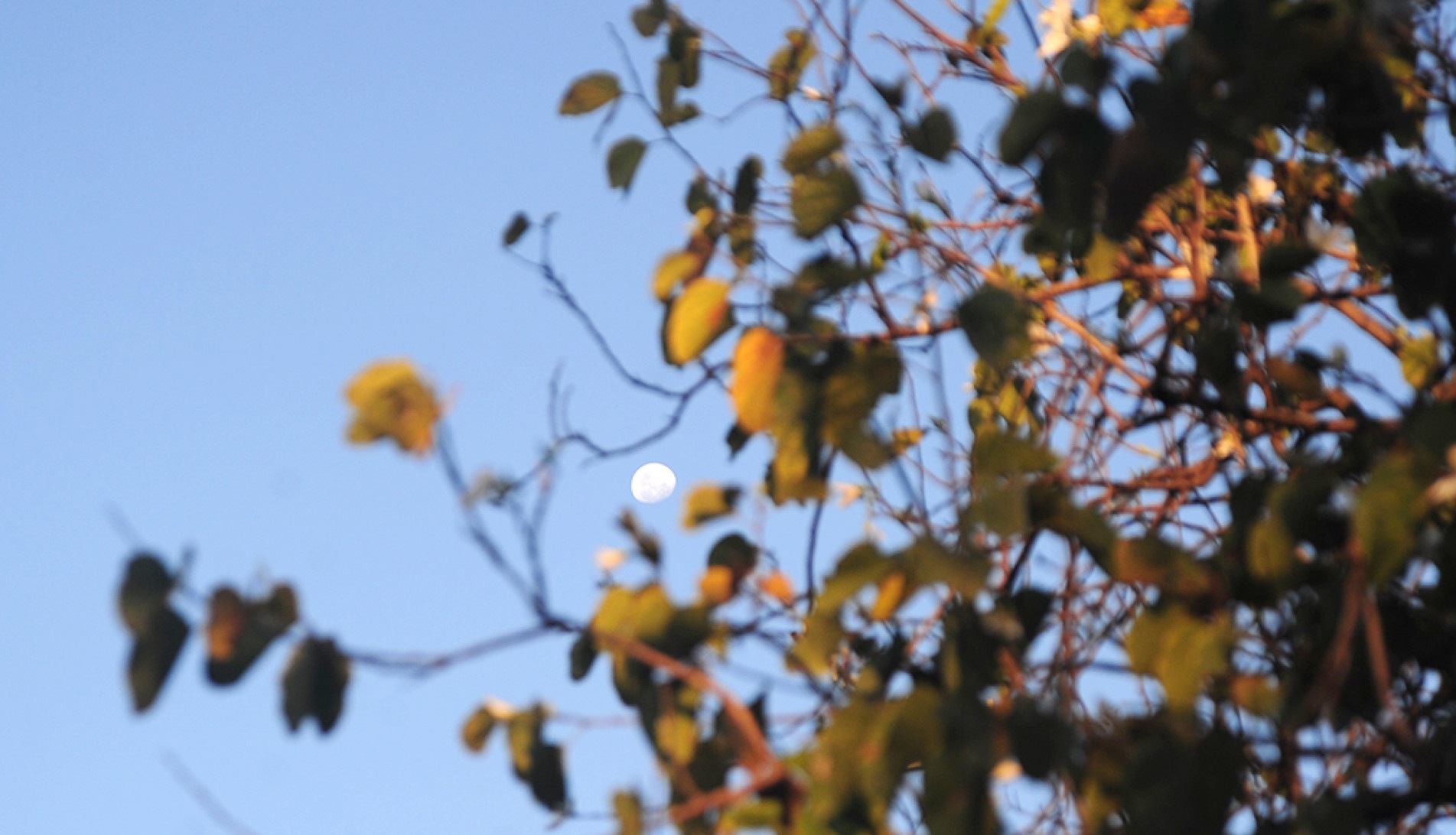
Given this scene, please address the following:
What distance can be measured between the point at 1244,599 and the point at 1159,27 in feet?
4.37

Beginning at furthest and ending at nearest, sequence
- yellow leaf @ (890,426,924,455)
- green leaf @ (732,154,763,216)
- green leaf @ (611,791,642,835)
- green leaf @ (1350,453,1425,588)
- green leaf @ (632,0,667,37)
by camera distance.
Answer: yellow leaf @ (890,426,924,455) → green leaf @ (632,0,667,37) → green leaf @ (732,154,763,216) → green leaf @ (611,791,642,835) → green leaf @ (1350,453,1425,588)

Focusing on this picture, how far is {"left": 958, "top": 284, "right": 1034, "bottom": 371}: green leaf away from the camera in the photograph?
1.49 meters

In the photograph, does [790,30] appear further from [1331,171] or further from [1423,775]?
[1423,775]

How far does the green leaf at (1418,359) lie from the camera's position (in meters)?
1.95

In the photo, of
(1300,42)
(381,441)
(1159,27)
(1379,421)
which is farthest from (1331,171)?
(381,441)

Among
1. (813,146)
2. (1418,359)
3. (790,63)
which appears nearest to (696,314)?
(813,146)

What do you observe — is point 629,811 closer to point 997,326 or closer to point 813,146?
point 997,326

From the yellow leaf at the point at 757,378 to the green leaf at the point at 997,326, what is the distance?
22cm

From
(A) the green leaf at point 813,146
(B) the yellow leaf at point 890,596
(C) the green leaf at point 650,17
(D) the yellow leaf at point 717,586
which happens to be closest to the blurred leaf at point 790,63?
(C) the green leaf at point 650,17

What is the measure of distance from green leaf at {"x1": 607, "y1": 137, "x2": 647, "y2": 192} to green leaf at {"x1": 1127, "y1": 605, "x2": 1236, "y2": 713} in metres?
0.94

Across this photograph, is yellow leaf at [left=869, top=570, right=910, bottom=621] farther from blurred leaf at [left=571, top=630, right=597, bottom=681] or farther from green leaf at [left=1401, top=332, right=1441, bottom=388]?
green leaf at [left=1401, top=332, right=1441, bottom=388]

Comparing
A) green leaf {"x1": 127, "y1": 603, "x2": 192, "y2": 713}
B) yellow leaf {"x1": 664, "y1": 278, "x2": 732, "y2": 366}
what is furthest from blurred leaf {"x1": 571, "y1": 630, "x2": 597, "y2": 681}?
green leaf {"x1": 127, "y1": 603, "x2": 192, "y2": 713}

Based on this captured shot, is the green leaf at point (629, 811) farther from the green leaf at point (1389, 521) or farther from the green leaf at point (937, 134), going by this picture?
the green leaf at point (937, 134)

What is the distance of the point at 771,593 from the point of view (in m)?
1.64
